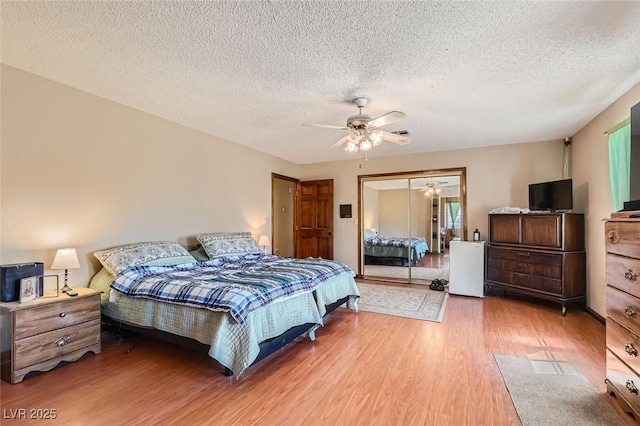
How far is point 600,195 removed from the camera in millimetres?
3619

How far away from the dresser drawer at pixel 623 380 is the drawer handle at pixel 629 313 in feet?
1.07

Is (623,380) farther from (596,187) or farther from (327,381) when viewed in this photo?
(596,187)

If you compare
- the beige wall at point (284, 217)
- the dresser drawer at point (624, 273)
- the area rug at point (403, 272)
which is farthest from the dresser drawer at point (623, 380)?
the beige wall at point (284, 217)

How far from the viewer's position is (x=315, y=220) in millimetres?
6699

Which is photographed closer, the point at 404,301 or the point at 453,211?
the point at 404,301

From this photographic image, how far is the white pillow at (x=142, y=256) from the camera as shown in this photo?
9.93ft

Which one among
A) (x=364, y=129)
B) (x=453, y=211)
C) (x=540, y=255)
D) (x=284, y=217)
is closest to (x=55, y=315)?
(x=364, y=129)

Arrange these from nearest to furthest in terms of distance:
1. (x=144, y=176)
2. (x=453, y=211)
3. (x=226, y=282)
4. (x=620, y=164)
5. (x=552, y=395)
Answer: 1. (x=552, y=395)
2. (x=226, y=282)
3. (x=620, y=164)
4. (x=144, y=176)
5. (x=453, y=211)

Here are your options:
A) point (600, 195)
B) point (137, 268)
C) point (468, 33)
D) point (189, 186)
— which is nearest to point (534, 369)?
point (600, 195)

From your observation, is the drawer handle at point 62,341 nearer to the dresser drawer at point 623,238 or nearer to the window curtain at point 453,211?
the dresser drawer at point 623,238

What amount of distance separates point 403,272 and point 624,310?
14.9 ft

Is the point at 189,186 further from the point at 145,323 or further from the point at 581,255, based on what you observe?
the point at 581,255

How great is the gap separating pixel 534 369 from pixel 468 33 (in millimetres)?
2681

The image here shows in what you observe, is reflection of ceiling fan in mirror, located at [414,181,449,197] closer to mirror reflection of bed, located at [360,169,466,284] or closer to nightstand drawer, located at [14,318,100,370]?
mirror reflection of bed, located at [360,169,466,284]
